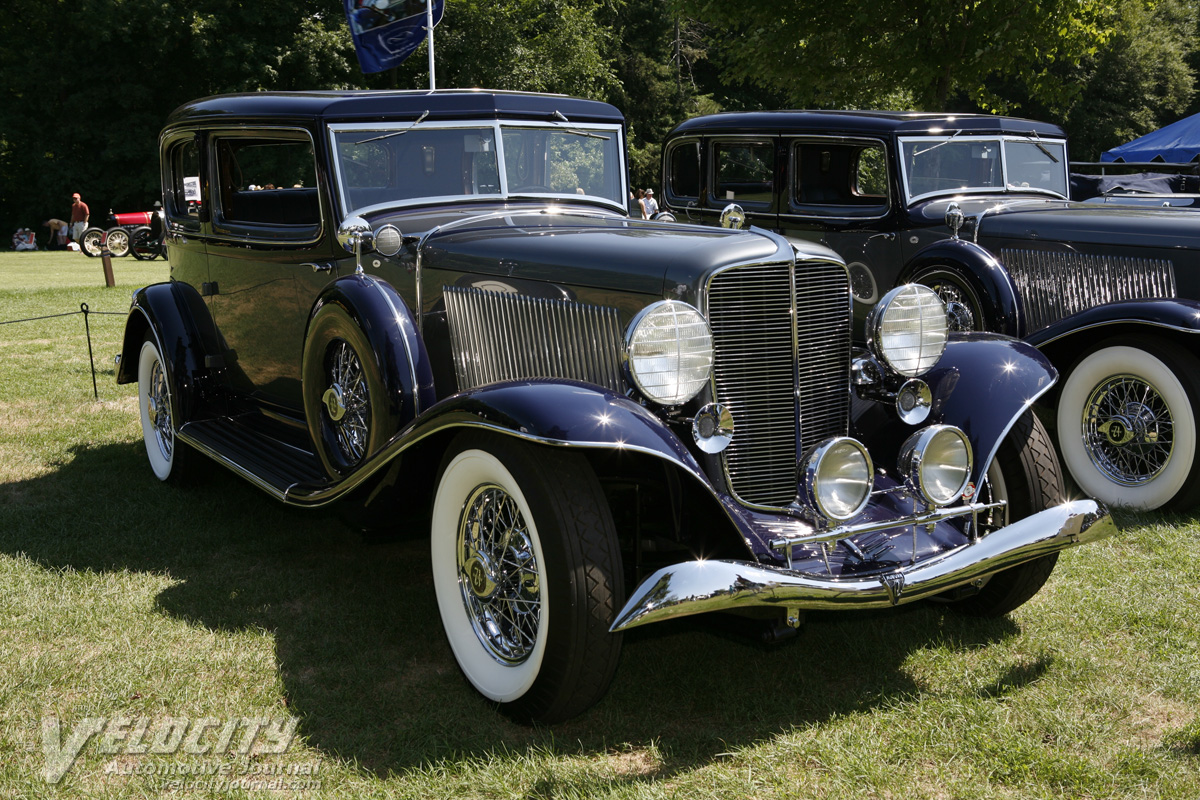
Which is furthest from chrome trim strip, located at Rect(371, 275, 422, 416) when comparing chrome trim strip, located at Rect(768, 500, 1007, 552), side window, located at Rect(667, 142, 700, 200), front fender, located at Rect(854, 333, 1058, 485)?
side window, located at Rect(667, 142, 700, 200)

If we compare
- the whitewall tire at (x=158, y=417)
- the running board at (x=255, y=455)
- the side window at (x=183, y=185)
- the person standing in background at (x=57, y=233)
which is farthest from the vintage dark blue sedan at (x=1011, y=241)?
the person standing in background at (x=57, y=233)

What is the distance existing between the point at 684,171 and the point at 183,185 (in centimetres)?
406

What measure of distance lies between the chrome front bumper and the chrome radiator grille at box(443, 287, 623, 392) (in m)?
0.91

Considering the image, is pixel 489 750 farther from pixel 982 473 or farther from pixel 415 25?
pixel 415 25

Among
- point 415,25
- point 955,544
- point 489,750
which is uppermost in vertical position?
point 415,25

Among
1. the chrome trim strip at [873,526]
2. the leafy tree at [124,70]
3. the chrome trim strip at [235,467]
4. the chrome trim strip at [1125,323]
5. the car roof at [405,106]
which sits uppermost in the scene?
the leafy tree at [124,70]

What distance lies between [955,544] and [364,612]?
2171 millimetres

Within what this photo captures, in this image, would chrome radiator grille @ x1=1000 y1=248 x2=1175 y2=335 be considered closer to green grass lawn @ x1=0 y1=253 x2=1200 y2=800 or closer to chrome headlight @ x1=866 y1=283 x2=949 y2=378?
Result: green grass lawn @ x1=0 y1=253 x2=1200 y2=800

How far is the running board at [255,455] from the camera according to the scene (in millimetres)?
4082

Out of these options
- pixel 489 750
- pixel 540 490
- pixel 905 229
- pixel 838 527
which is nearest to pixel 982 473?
pixel 838 527

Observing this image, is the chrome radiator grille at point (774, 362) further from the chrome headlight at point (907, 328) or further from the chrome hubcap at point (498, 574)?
the chrome hubcap at point (498, 574)

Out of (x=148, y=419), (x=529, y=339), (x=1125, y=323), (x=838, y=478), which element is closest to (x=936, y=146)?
(x=1125, y=323)

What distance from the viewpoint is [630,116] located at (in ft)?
115

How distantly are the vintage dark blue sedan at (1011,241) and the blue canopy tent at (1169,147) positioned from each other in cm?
1214
